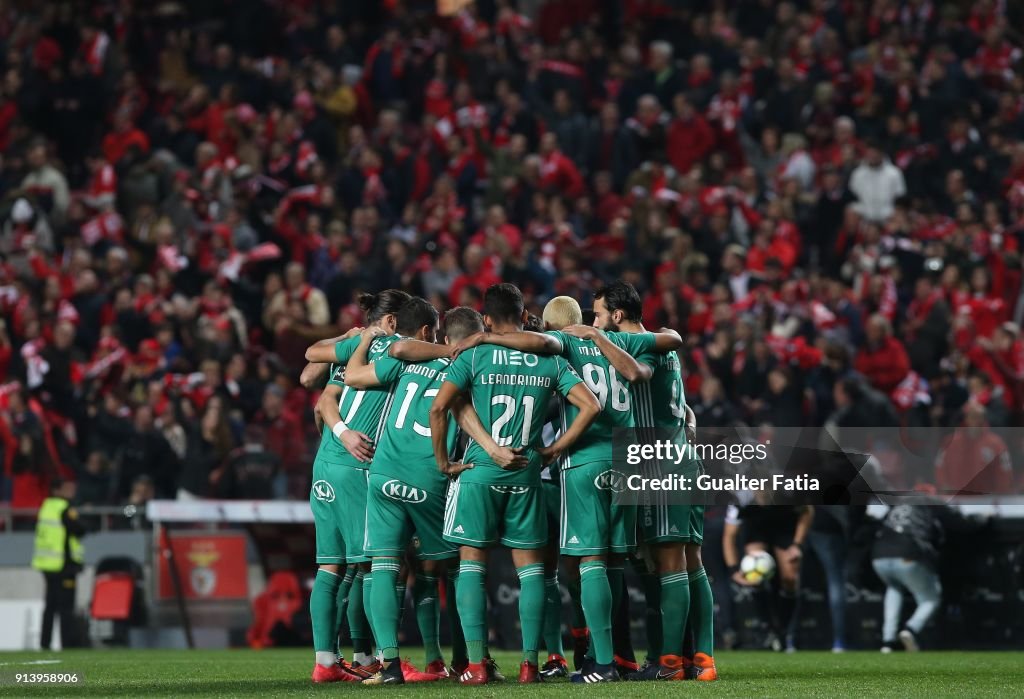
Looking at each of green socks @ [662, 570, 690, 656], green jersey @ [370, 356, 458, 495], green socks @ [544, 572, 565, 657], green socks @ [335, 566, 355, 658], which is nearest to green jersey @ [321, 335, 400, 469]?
green jersey @ [370, 356, 458, 495]

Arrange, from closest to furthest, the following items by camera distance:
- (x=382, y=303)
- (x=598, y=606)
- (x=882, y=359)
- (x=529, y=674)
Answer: (x=598, y=606)
(x=529, y=674)
(x=382, y=303)
(x=882, y=359)

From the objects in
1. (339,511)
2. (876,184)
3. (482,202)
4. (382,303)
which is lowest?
(339,511)

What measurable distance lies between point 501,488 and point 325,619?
59.0 inches

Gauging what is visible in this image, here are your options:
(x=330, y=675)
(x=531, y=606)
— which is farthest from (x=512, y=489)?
(x=330, y=675)

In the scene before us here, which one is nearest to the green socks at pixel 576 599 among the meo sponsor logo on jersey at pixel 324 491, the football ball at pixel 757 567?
the meo sponsor logo on jersey at pixel 324 491

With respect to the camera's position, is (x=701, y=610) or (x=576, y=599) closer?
(x=701, y=610)

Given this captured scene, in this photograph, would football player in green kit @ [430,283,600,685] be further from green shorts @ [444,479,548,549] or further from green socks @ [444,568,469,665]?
green socks @ [444,568,469,665]

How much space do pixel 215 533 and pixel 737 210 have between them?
25.2ft

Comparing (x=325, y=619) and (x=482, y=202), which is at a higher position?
(x=482, y=202)

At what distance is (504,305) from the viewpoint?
30.3 ft

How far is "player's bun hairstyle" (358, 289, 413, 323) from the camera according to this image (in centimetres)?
999

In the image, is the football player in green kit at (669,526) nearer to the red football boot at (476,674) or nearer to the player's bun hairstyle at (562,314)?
the player's bun hairstyle at (562,314)

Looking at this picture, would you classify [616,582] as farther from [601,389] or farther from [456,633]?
[601,389]

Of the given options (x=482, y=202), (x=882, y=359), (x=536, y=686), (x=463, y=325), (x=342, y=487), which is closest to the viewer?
(x=536, y=686)
